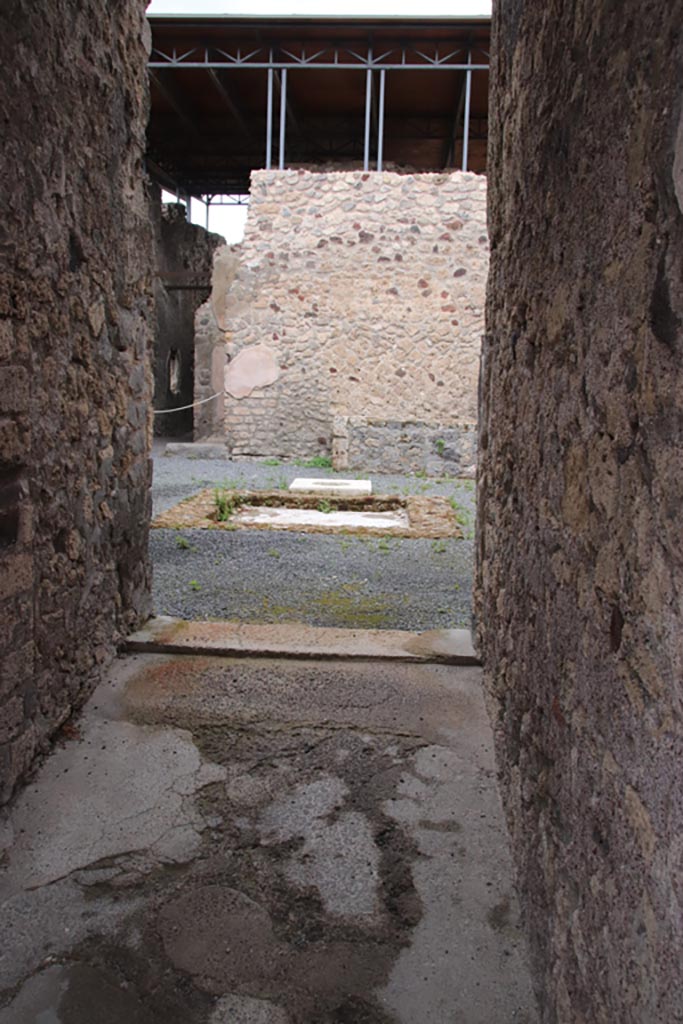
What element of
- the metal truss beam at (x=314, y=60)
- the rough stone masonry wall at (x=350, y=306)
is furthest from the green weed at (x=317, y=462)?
the metal truss beam at (x=314, y=60)

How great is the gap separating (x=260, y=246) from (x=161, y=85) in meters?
4.16

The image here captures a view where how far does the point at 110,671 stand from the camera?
3.06m

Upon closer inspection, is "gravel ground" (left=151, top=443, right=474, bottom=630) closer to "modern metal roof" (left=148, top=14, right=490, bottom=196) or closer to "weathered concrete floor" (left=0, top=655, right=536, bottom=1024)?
"weathered concrete floor" (left=0, top=655, right=536, bottom=1024)

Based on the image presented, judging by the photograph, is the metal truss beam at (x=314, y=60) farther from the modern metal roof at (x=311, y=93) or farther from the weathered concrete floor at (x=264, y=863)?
the weathered concrete floor at (x=264, y=863)

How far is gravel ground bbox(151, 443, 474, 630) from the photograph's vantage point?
408cm

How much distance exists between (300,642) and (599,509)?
2.17m

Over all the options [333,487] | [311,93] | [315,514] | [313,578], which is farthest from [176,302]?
[313,578]

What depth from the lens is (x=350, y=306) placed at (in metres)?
11.2

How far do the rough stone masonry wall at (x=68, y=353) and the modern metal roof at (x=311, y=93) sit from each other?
30.5ft

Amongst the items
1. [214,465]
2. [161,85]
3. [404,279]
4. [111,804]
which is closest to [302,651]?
[111,804]

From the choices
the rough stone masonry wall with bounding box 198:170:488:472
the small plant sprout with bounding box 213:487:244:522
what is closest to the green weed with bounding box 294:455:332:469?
the rough stone masonry wall with bounding box 198:170:488:472

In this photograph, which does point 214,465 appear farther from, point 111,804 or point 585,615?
point 585,615

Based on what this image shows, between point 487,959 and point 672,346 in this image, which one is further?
point 487,959

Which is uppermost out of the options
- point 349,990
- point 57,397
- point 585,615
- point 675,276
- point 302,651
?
point 675,276
